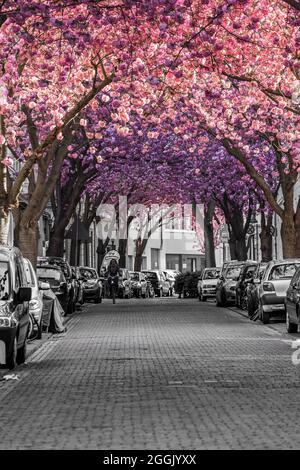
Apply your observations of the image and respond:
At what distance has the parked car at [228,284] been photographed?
4612cm

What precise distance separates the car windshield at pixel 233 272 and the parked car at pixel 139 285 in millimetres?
18836

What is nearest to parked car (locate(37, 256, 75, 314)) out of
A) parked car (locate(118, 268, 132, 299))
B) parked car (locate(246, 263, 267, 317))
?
parked car (locate(246, 263, 267, 317))

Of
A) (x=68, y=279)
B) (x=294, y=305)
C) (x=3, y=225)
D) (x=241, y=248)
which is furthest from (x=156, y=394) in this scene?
(x=241, y=248)

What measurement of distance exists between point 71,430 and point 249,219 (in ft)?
150

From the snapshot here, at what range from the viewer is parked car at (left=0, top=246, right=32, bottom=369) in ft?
58.3

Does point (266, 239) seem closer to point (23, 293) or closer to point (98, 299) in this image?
point (98, 299)

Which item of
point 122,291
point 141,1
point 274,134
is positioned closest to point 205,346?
point 141,1

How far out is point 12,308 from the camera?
59.7 ft

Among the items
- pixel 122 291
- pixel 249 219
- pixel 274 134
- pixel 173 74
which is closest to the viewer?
pixel 173 74

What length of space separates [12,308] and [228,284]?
1122 inches

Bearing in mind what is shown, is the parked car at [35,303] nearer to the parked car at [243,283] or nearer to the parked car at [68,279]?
the parked car at [68,279]

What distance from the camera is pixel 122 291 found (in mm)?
62906

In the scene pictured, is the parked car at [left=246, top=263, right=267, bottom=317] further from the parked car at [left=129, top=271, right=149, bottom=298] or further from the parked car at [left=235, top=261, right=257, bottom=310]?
the parked car at [left=129, top=271, right=149, bottom=298]
